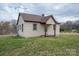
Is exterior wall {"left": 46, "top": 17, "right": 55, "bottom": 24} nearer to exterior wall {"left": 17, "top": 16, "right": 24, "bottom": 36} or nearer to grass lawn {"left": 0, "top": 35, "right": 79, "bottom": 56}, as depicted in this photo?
grass lawn {"left": 0, "top": 35, "right": 79, "bottom": 56}

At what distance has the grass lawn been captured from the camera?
480 centimetres

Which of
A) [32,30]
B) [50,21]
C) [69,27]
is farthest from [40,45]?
[69,27]

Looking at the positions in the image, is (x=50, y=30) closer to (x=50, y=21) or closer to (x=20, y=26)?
(x=50, y=21)

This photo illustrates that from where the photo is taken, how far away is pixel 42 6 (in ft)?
15.9

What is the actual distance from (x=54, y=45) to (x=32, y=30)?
0.43 metres

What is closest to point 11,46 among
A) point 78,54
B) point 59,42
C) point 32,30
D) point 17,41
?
point 17,41

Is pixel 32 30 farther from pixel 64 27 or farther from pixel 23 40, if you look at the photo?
pixel 64 27

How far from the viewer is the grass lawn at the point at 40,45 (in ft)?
15.7

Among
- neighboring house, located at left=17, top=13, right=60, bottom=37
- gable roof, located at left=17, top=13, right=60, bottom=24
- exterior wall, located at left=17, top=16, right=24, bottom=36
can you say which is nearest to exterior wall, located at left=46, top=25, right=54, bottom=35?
neighboring house, located at left=17, top=13, right=60, bottom=37

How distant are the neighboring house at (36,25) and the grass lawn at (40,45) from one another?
82 mm

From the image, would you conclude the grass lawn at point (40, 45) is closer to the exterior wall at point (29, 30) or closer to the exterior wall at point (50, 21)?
the exterior wall at point (29, 30)

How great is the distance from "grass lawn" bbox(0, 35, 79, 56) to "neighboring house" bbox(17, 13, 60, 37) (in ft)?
0.27

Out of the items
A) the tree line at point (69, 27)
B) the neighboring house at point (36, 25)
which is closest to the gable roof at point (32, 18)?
the neighboring house at point (36, 25)

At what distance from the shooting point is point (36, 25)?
4.86 metres
